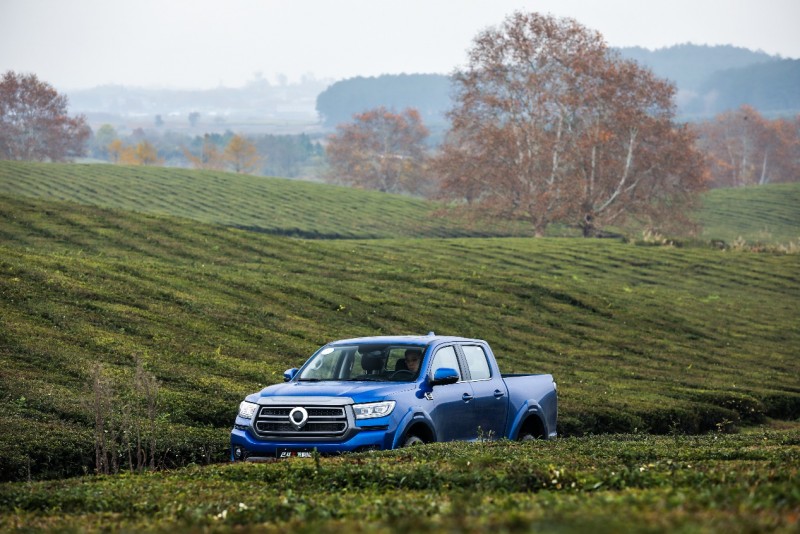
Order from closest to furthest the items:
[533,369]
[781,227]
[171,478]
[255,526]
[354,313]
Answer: [255,526] < [171,478] < [533,369] < [354,313] < [781,227]

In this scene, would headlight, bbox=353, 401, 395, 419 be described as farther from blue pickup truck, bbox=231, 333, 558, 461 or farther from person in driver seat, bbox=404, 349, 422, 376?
person in driver seat, bbox=404, 349, 422, 376

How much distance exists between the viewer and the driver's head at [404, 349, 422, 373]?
1420 centimetres

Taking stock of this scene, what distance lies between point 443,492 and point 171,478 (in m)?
3.26

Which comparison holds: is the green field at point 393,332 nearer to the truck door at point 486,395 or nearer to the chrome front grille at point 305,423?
the truck door at point 486,395

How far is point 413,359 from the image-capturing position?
14305mm

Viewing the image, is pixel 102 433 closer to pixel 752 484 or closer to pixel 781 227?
pixel 752 484

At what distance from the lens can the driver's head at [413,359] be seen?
14.2 meters

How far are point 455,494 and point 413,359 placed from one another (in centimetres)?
582

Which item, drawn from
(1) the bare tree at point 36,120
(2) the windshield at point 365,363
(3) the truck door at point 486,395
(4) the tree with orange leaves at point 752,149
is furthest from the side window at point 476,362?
(4) the tree with orange leaves at point 752,149

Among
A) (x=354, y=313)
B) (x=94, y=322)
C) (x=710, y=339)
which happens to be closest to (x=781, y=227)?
(x=710, y=339)

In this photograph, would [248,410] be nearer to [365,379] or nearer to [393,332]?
[365,379]

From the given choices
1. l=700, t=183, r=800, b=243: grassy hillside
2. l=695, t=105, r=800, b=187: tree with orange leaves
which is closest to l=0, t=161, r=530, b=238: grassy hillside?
l=700, t=183, r=800, b=243: grassy hillside

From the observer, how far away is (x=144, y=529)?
7.24m

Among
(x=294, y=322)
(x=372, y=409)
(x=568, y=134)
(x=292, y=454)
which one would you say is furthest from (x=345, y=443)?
(x=568, y=134)
